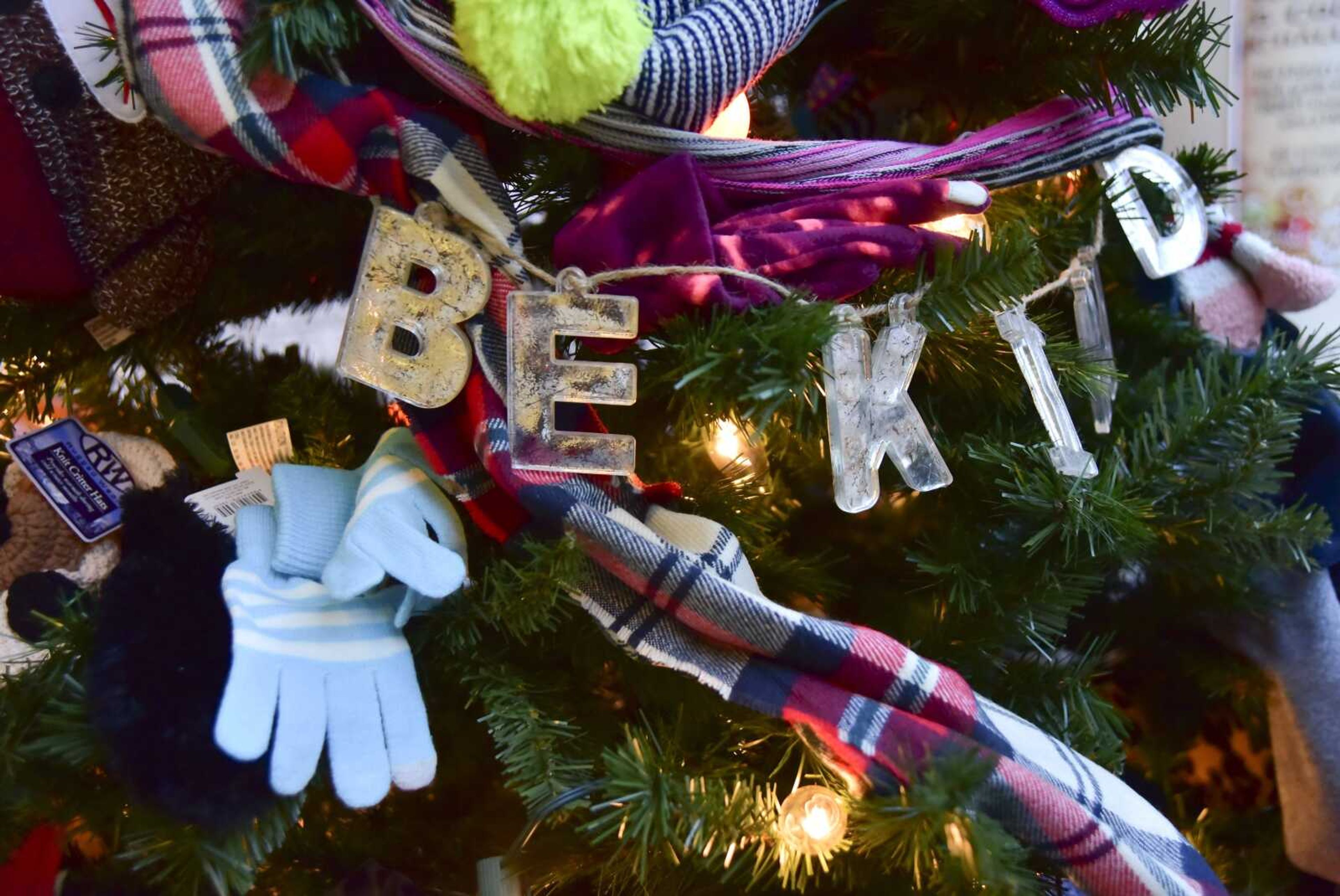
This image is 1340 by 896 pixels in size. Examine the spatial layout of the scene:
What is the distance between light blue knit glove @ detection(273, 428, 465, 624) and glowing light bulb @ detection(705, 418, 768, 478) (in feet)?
0.48

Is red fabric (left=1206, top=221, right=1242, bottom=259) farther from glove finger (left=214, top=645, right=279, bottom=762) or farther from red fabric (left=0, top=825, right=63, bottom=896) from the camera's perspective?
red fabric (left=0, top=825, right=63, bottom=896)

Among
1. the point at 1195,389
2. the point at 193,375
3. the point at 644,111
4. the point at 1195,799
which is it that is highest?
the point at 644,111

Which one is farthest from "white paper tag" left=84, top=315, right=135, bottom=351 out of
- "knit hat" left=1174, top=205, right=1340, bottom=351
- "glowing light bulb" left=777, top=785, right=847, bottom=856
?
"knit hat" left=1174, top=205, right=1340, bottom=351

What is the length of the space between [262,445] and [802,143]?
0.32 metres

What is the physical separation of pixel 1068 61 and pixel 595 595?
0.39 m

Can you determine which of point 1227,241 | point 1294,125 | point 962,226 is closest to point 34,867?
point 962,226

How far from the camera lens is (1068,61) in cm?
54

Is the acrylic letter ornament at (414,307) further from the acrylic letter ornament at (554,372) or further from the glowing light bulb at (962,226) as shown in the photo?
the glowing light bulb at (962,226)

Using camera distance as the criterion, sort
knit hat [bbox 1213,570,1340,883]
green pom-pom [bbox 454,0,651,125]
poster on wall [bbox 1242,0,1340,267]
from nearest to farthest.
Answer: green pom-pom [bbox 454,0,651,125] < knit hat [bbox 1213,570,1340,883] < poster on wall [bbox 1242,0,1340,267]

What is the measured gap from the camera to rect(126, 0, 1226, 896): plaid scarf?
40 cm

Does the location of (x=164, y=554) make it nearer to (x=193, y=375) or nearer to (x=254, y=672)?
(x=254, y=672)

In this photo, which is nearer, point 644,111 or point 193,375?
point 644,111

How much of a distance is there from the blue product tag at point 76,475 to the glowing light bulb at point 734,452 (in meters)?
0.32

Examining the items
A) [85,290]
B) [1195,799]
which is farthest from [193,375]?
[1195,799]
